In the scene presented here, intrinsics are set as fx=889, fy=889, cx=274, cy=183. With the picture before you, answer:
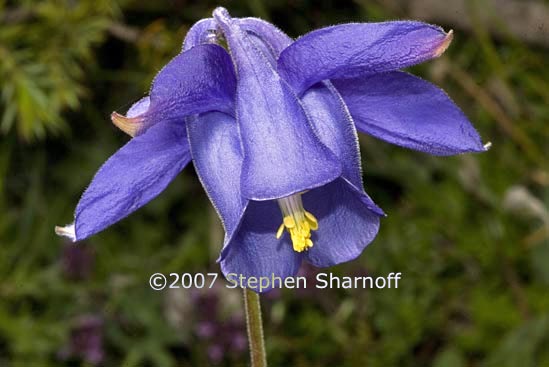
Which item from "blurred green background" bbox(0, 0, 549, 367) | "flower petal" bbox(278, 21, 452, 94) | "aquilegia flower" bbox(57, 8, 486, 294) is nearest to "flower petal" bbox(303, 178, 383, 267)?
"aquilegia flower" bbox(57, 8, 486, 294)

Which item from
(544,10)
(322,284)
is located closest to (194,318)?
(322,284)

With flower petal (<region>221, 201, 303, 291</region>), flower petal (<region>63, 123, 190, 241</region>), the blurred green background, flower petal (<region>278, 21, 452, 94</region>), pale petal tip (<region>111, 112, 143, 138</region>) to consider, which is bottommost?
the blurred green background

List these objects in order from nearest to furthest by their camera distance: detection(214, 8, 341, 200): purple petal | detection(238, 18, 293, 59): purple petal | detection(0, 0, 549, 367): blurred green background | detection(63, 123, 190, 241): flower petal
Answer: detection(214, 8, 341, 200): purple petal, detection(63, 123, 190, 241): flower petal, detection(238, 18, 293, 59): purple petal, detection(0, 0, 549, 367): blurred green background

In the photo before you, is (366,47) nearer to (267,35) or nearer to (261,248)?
(267,35)

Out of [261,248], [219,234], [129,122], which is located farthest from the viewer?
[219,234]

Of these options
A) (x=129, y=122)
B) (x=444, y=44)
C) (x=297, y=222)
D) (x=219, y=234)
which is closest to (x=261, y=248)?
(x=297, y=222)

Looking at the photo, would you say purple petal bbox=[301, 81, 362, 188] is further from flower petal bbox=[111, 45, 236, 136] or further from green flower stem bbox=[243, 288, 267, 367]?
green flower stem bbox=[243, 288, 267, 367]

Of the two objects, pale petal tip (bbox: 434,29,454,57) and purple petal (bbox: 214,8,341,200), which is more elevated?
pale petal tip (bbox: 434,29,454,57)

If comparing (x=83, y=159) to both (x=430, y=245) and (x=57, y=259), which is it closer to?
(x=57, y=259)

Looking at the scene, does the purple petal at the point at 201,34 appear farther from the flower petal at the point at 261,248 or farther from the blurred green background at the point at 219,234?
the blurred green background at the point at 219,234
